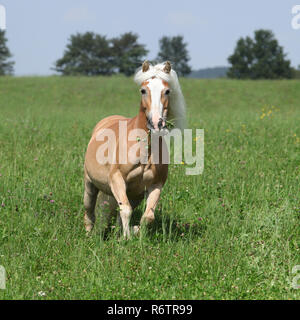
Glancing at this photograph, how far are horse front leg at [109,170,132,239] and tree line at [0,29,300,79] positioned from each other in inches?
2855

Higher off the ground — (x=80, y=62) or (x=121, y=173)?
(x=80, y=62)

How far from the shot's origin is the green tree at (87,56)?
80.2 metres

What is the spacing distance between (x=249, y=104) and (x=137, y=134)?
29.8m

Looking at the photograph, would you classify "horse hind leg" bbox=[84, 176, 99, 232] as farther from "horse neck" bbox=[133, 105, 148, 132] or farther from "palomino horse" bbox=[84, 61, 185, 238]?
"horse neck" bbox=[133, 105, 148, 132]

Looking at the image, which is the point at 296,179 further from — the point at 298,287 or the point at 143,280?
the point at 143,280

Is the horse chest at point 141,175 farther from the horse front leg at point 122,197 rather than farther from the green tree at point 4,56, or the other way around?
the green tree at point 4,56

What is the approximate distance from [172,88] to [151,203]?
4.56 ft

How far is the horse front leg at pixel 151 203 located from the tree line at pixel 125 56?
2856 inches

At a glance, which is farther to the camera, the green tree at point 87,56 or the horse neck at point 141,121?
the green tree at point 87,56

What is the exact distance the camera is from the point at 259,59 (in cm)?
8375

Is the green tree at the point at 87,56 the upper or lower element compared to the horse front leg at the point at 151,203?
upper
